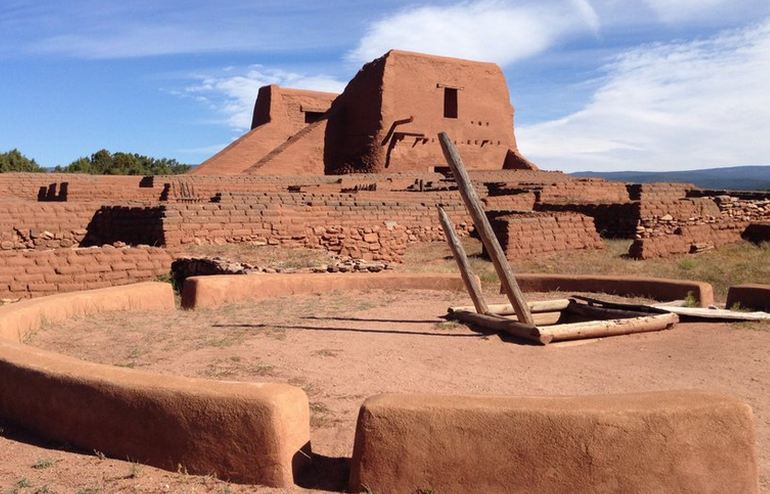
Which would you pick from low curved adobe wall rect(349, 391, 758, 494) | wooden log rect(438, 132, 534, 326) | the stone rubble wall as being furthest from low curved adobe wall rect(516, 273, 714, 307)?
the stone rubble wall

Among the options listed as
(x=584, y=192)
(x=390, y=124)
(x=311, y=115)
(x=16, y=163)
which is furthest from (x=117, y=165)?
(x=584, y=192)

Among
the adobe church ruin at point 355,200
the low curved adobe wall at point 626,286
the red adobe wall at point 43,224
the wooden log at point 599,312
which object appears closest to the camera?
the wooden log at point 599,312

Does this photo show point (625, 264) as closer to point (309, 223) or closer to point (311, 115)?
point (309, 223)

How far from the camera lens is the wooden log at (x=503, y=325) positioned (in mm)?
5383

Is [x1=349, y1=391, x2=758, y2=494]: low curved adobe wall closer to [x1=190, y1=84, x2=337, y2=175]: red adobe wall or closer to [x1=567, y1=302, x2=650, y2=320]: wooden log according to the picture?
[x1=567, y1=302, x2=650, y2=320]: wooden log

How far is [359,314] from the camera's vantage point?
21.9ft

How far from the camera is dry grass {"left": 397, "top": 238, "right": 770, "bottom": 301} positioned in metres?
11.1

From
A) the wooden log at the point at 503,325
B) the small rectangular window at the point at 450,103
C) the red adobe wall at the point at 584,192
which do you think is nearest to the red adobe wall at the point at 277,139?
the small rectangular window at the point at 450,103

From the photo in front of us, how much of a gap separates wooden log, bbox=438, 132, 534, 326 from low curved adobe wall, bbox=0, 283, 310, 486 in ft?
10.2

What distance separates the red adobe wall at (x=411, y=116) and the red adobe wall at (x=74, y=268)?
19085 millimetres

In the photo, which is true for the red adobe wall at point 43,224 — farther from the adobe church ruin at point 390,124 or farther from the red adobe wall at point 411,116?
the red adobe wall at point 411,116

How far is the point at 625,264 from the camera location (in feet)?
41.0

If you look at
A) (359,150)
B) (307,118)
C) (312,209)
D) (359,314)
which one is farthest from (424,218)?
(307,118)

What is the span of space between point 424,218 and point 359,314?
8554mm
